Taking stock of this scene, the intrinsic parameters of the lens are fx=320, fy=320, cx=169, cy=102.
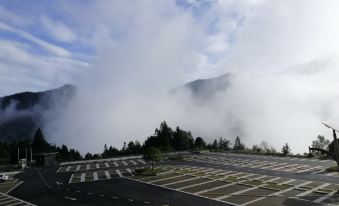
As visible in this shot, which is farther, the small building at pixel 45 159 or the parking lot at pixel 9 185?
the small building at pixel 45 159

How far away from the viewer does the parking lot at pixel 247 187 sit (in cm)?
3262

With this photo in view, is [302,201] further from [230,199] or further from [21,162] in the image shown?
[21,162]

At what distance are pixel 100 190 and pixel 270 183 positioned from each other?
21.9 metres

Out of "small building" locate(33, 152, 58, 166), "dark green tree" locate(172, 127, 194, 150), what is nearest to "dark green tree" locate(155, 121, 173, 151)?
"dark green tree" locate(172, 127, 194, 150)

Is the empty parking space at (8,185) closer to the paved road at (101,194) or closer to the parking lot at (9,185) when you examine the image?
the parking lot at (9,185)

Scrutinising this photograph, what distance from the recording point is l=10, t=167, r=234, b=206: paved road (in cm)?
3419

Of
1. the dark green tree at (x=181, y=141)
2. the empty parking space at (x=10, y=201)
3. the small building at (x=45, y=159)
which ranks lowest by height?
the empty parking space at (x=10, y=201)

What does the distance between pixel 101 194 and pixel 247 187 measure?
17820 mm

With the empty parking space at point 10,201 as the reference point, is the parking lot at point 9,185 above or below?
above

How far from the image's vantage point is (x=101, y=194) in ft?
127

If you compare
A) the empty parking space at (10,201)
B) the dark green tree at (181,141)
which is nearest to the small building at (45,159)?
the empty parking space at (10,201)

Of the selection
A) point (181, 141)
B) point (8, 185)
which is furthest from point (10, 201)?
point (181, 141)

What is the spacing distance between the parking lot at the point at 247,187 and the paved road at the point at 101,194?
2.31 m

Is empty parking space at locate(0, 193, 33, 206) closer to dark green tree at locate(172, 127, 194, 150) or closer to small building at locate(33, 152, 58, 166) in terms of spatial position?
small building at locate(33, 152, 58, 166)
